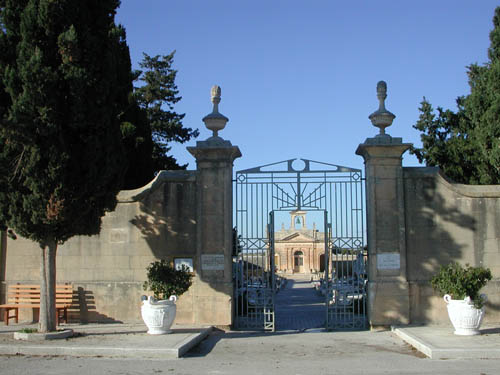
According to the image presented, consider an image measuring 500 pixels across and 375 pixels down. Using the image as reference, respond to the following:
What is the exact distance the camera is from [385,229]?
12023 mm

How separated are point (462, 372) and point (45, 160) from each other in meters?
7.68

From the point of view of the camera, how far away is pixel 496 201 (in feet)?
39.9

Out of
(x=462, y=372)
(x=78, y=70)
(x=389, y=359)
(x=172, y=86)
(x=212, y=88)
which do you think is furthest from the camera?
(x=172, y=86)

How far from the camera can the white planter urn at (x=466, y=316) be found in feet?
33.6

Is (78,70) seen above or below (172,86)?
below

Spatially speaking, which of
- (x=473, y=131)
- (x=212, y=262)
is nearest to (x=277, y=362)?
(x=212, y=262)

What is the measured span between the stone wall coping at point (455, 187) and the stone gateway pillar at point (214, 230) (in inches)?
156

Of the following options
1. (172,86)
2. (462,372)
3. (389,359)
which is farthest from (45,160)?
(172,86)

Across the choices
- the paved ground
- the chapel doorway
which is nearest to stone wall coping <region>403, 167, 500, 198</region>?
the paved ground

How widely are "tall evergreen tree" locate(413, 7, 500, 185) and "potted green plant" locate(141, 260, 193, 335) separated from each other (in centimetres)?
996

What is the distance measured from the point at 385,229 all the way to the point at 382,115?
2563mm

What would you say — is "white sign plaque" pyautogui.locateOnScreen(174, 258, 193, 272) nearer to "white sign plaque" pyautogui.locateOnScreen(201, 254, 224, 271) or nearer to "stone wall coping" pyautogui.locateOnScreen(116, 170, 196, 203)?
"white sign plaque" pyautogui.locateOnScreen(201, 254, 224, 271)

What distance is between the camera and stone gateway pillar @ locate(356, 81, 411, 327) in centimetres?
1181

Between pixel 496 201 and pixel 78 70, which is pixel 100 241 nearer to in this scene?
pixel 78 70
